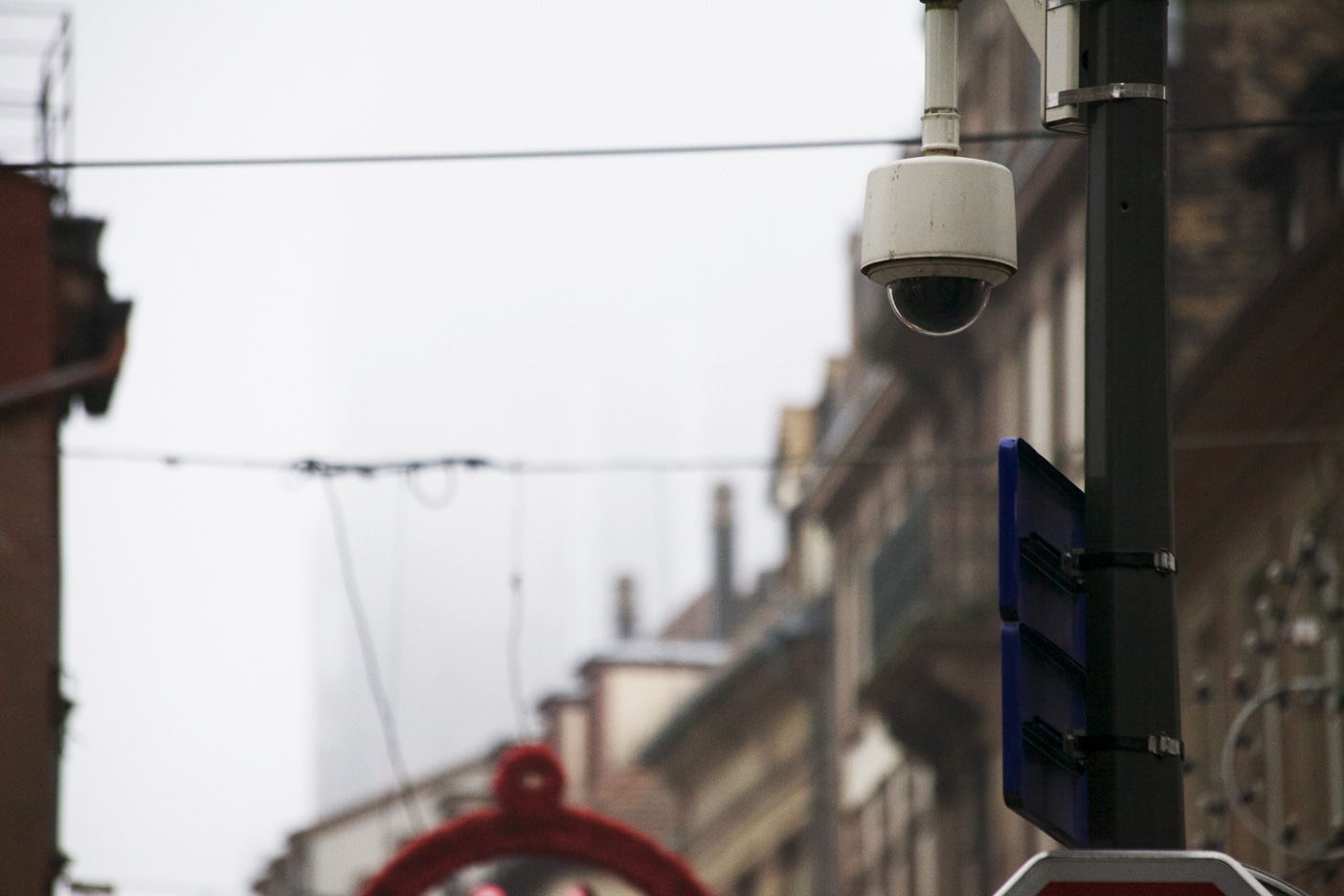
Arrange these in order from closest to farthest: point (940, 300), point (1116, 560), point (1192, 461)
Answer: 1. point (1116, 560)
2. point (940, 300)
3. point (1192, 461)

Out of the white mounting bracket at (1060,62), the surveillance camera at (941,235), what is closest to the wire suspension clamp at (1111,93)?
the white mounting bracket at (1060,62)

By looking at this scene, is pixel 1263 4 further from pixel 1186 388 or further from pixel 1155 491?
pixel 1155 491

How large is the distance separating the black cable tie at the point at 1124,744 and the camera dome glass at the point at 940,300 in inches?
41.0

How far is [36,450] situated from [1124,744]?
43.5 feet

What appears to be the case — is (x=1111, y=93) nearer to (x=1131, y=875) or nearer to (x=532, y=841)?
(x=1131, y=875)

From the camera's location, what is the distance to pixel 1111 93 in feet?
17.8

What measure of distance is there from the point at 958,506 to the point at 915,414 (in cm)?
542

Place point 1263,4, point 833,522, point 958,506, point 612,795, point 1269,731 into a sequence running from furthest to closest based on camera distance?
point 612,795
point 833,522
point 958,506
point 1263,4
point 1269,731

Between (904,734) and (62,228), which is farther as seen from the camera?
(904,734)

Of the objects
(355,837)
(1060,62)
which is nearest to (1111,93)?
(1060,62)

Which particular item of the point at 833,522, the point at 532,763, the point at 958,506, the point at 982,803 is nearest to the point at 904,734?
the point at 982,803

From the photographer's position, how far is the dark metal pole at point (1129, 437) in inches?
196

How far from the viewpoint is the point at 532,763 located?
11.7 m

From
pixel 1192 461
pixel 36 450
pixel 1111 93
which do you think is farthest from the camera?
pixel 1192 461
